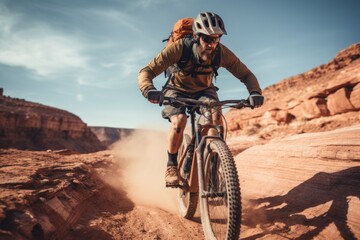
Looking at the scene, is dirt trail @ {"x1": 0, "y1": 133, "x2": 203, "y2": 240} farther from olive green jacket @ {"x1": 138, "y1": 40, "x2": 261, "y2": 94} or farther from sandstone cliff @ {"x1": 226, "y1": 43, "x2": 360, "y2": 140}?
sandstone cliff @ {"x1": 226, "y1": 43, "x2": 360, "y2": 140}

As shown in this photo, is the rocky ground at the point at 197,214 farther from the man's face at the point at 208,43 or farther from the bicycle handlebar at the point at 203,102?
the man's face at the point at 208,43

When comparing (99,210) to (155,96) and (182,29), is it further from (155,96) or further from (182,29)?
(182,29)

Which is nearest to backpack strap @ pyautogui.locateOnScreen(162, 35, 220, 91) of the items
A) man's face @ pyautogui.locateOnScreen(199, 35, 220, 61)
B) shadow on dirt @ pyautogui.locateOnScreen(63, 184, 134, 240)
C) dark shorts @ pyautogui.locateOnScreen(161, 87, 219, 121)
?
man's face @ pyautogui.locateOnScreen(199, 35, 220, 61)

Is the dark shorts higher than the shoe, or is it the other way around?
the dark shorts

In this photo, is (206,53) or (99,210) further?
(99,210)

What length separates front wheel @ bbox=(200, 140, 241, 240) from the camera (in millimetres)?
2596

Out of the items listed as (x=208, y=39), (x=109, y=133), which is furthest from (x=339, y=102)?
(x=109, y=133)

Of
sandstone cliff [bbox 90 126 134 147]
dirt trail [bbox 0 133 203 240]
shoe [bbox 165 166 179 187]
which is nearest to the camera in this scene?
dirt trail [bbox 0 133 203 240]

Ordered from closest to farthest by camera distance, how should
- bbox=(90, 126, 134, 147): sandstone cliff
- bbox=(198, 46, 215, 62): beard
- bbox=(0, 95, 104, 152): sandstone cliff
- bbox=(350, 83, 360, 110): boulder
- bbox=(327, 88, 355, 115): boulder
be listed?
bbox=(198, 46, 215, 62): beard
bbox=(350, 83, 360, 110): boulder
bbox=(327, 88, 355, 115): boulder
bbox=(0, 95, 104, 152): sandstone cliff
bbox=(90, 126, 134, 147): sandstone cliff

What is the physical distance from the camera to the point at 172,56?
155 inches

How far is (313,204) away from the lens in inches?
150

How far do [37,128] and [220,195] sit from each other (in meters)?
65.6

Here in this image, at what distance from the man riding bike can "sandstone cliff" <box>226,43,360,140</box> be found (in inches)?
610

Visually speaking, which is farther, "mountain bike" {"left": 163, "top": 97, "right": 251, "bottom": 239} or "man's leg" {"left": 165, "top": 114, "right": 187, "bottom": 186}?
"man's leg" {"left": 165, "top": 114, "right": 187, "bottom": 186}
